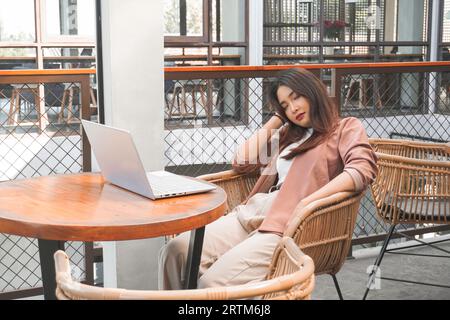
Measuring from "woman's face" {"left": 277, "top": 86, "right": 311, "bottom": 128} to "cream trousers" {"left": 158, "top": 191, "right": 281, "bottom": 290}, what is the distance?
29 cm

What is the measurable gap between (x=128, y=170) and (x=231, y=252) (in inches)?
17.2

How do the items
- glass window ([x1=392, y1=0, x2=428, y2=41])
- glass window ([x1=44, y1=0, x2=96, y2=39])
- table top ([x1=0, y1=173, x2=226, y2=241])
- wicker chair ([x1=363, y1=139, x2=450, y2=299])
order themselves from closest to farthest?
table top ([x1=0, y1=173, x2=226, y2=241])
wicker chair ([x1=363, y1=139, x2=450, y2=299])
glass window ([x1=44, y1=0, x2=96, y2=39])
glass window ([x1=392, y1=0, x2=428, y2=41])

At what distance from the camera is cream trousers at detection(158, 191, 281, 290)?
2109 mm

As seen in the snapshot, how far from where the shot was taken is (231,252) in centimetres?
217

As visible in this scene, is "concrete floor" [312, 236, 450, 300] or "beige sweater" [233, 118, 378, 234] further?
"concrete floor" [312, 236, 450, 300]

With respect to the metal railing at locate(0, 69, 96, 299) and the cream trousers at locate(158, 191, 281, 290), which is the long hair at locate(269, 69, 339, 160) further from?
the metal railing at locate(0, 69, 96, 299)

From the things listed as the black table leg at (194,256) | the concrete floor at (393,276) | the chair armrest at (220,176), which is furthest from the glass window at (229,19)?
the black table leg at (194,256)

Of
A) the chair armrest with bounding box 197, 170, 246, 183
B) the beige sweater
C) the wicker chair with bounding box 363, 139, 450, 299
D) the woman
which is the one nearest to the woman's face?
the woman

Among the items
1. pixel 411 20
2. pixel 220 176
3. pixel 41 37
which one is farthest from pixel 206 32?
pixel 220 176

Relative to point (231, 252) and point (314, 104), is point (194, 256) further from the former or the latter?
point (314, 104)

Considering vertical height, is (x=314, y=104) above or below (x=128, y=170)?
above
